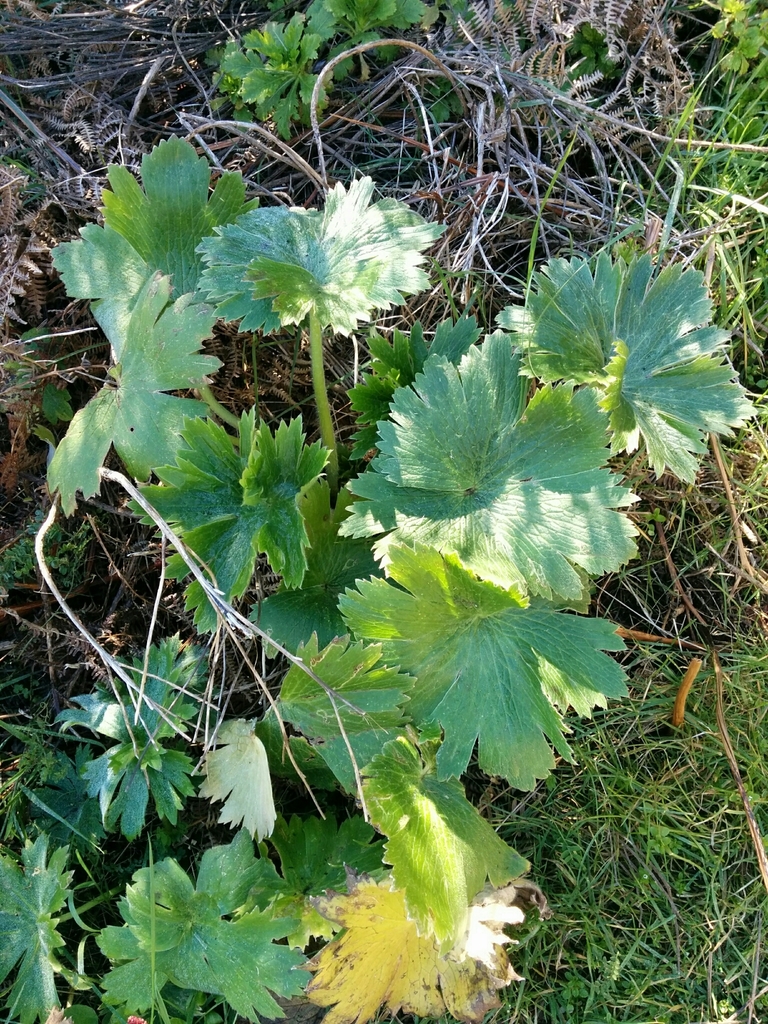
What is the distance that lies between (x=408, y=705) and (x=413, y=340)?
36.1 inches

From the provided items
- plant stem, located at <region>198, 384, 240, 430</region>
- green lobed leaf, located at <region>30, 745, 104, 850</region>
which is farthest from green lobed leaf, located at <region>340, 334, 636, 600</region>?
green lobed leaf, located at <region>30, 745, 104, 850</region>

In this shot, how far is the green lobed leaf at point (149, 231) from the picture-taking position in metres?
1.94

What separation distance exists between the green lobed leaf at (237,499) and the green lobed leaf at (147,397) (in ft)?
0.31

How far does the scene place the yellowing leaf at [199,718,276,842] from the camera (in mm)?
1852

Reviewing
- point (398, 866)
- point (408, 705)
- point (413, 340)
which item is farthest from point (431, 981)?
point (413, 340)

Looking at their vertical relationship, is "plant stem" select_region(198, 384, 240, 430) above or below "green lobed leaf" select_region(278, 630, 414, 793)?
above

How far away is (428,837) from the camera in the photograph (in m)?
1.74

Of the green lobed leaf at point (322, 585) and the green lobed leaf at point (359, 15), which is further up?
the green lobed leaf at point (359, 15)

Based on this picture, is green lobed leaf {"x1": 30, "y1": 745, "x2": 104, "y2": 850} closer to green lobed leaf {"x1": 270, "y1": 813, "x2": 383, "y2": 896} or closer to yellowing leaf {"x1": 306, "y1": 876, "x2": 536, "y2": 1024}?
green lobed leaf {"x1": 270, "y1": 813, "x2": 383, "y2": 896}

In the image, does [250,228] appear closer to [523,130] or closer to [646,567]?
[523,130]

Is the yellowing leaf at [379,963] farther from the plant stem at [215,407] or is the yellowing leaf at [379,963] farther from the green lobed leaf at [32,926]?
the plant stem at [215,407]

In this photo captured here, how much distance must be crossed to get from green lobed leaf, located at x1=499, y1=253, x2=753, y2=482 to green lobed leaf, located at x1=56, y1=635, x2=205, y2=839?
48.4 inches

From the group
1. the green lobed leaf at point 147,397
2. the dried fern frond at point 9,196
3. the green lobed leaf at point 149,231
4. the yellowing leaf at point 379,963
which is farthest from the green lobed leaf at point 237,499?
the dried fern frond at point 9,196

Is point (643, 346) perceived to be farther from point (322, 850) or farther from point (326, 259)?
point (322, 850)
